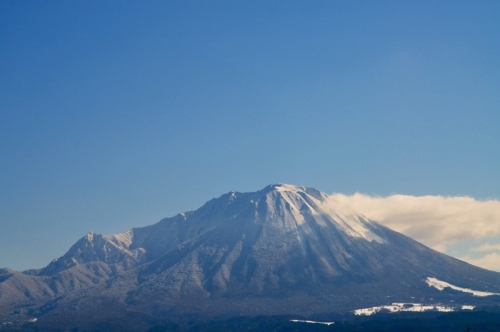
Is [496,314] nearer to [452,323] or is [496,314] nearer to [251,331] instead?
[452,323]

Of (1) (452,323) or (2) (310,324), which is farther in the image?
(2) (310,324)

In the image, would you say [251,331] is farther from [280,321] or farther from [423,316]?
[423,316]

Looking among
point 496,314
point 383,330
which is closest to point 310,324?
point 383,330

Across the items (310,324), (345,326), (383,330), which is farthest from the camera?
(310,324)

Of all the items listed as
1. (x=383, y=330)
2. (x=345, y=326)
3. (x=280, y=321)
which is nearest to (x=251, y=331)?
(x=280, y=321)

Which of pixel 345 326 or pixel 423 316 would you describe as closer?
pixel 345 326

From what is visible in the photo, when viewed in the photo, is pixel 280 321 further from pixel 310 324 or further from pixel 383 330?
pixel 383 330

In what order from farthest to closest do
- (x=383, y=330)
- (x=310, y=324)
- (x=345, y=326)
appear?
(x=310, y=324), (x=345, y=326), (x=383, y=330)
